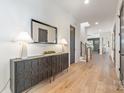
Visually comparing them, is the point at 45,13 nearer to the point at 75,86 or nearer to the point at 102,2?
the point at 75,86

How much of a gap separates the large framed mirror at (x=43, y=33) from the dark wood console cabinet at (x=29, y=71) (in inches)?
23.9

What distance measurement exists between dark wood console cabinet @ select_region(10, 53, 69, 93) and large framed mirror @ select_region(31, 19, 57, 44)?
607mm

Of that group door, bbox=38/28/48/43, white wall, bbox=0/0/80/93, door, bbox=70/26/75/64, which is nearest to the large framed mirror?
door, bbox=38/28/48/43

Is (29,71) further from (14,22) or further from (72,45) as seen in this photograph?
(72,45)

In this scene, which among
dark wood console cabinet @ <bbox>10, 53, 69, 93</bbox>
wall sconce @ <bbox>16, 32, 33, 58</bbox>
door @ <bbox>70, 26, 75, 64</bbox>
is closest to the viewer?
dark wood console cabinet @ <bbox>10, 53, 69, 93</bbox>

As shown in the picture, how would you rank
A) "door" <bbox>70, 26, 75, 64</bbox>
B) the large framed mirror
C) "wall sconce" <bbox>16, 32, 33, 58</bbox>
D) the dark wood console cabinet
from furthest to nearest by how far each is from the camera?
1. "door" <bbox>70, 26, 75, 64</bbox>
2. the large framed mirror
3. "wall sconce" <bbox>16, 32, 33, 58</bbox>
4. the dark wood console cabinet

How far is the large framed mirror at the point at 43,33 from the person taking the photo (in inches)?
144

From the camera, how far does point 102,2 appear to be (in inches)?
225

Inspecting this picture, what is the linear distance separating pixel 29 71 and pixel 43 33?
1603mm

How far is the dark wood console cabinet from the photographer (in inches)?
100

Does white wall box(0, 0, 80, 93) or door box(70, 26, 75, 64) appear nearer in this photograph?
white wall box(0, 0, 80, 93)

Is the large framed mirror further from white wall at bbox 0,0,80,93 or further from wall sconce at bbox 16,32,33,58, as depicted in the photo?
wall sconce at bbox 16,32,33,58

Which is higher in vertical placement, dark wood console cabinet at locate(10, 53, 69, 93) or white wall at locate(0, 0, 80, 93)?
white wall at locate(0, 0, 80, 93)

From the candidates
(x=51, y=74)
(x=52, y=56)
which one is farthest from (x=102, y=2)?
(x=51, y=74)
